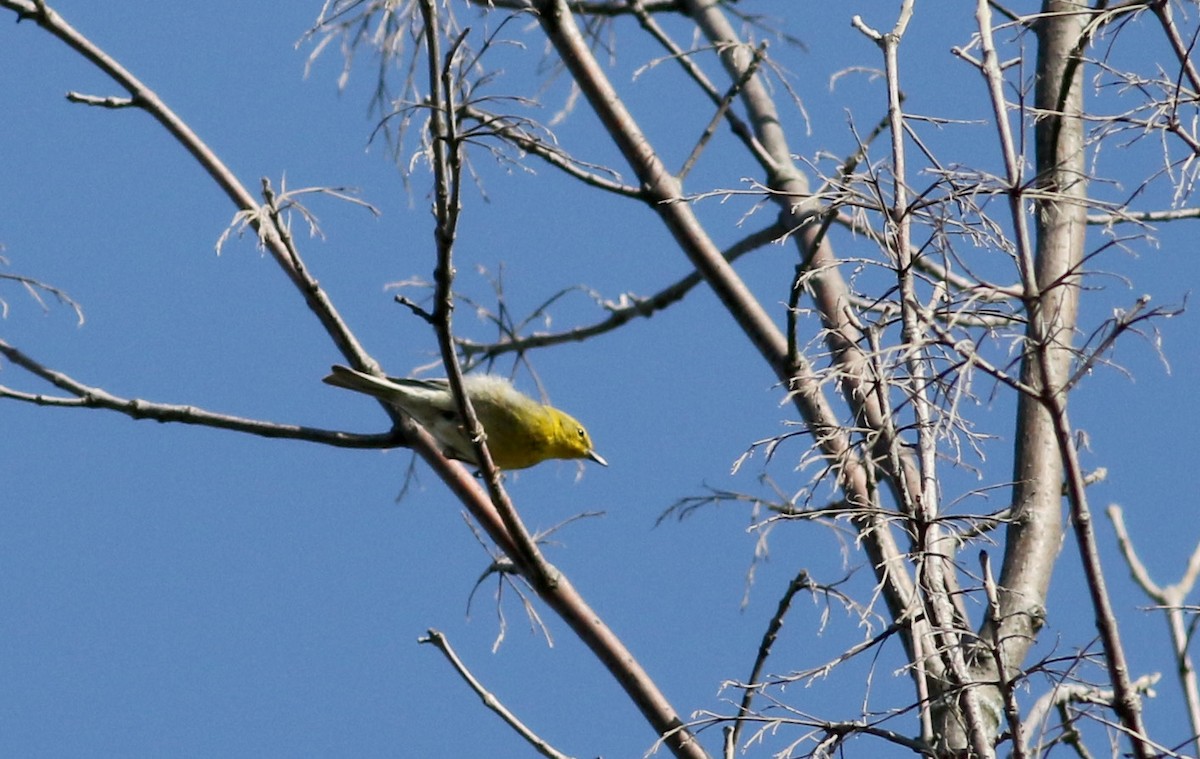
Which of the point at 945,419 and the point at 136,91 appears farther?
the point at 136,91

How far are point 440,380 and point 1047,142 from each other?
247 centimetres

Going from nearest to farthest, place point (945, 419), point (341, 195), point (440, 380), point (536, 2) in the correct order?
point (945, 419)
point (341, 195)
point (536, 2)
point (440, 380)

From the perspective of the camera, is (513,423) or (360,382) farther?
(513,423)

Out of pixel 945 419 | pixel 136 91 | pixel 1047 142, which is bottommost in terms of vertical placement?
pixel 945 419

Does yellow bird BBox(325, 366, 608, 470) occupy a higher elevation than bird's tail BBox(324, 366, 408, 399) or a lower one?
higher

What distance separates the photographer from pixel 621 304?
5898 mm

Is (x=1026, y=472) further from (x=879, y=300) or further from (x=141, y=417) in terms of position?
(x=141, y=417)

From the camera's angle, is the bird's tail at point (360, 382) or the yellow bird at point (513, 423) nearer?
the bird's tail at point (360, 382)

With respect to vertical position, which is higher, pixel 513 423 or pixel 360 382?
pixel 513 423

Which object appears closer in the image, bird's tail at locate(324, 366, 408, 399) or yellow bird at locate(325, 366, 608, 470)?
bird's tail at locate(324, 366, 408, 399)

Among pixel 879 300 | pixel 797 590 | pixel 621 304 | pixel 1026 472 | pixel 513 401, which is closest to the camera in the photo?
pixel 879 300

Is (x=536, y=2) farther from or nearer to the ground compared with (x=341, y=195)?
farther from the ground

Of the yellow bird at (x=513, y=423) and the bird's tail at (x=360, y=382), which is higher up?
the yellow bird at (x=513, y=423)

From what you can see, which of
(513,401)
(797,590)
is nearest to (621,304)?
(513,401)
